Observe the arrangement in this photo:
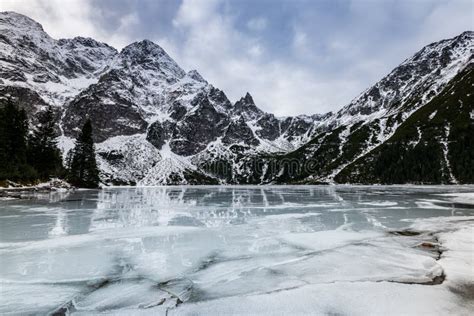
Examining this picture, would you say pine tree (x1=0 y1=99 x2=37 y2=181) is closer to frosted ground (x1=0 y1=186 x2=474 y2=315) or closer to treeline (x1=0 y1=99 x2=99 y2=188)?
treeline (x1=0 y1=99 x2=99 y2=188)

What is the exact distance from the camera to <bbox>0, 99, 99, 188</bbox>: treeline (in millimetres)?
56138

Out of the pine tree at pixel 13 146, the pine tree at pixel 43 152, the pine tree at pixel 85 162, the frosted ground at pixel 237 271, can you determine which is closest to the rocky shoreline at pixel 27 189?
the pine tree at pixel 13 146

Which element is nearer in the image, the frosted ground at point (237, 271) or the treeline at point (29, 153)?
the frosted ground at point (237, 271)

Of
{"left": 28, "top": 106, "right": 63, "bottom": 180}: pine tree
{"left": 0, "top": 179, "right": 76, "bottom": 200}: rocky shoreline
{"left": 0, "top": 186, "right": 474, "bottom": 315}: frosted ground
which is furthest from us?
{"left": 28, "top": 106, "right": 63, "bottom": 180}: pine tree

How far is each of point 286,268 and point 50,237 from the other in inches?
437

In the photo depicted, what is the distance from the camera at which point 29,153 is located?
70.7m

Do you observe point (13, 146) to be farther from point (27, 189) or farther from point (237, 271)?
point (237, 271)

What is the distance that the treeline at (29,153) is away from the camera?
184ft

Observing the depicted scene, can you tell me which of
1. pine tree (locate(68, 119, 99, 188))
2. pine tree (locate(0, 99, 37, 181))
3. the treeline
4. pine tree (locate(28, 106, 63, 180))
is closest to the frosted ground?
pine tree (locate(0, 99, 37, 181))

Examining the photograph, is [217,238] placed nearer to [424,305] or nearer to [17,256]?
[17,256]

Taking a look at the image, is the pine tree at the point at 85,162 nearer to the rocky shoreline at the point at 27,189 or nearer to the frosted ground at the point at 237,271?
the rocky shoreline at the point at 27,189

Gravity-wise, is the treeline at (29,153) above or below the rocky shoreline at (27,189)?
above

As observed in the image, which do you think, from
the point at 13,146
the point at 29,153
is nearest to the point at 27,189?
the point at 13,146

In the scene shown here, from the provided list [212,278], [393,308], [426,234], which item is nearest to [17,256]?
[212,278]
